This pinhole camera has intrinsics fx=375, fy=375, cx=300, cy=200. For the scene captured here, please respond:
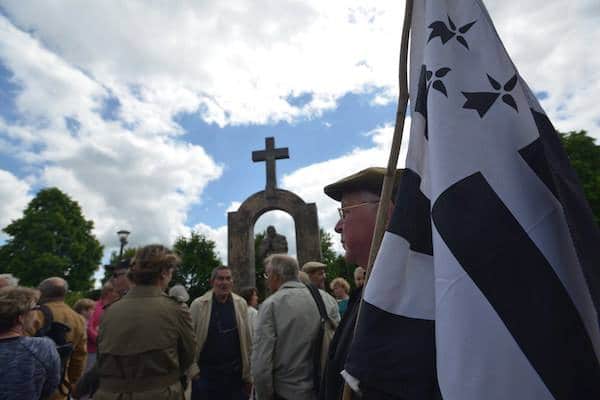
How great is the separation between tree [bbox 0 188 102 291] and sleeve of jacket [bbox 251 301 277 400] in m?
29.8

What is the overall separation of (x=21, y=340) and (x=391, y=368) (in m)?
2.80

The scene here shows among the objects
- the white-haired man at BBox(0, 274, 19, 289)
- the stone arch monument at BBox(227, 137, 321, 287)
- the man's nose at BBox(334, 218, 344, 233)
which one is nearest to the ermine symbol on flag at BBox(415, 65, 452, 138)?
the man's nose at BBox(334, 218, 344, 233)

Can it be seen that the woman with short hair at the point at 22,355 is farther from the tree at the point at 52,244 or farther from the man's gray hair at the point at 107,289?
the tree at the point at 52,244

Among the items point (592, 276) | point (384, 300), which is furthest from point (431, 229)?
point (592, 276)

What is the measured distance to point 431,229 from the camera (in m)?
1.24

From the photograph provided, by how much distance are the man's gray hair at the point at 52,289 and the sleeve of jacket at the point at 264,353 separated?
2360 millimetres

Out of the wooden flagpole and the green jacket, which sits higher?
the wooden flagpole

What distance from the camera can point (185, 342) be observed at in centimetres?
299

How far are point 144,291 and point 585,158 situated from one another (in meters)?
28.8

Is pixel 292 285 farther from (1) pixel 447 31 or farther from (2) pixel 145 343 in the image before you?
(1) pixel 447 31

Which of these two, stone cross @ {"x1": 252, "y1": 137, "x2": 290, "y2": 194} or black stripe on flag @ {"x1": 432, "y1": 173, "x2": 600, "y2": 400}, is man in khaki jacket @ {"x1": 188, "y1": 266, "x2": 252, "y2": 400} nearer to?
black stripe on flag @ {"x1": 432, "y1": 173, "x2": 600, "y2": 400}

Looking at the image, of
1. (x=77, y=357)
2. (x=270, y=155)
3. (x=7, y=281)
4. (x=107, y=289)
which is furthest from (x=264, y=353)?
(x=270, y=155)

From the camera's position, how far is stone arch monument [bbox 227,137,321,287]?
40.9 feet

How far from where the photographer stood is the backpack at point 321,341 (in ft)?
10.3
